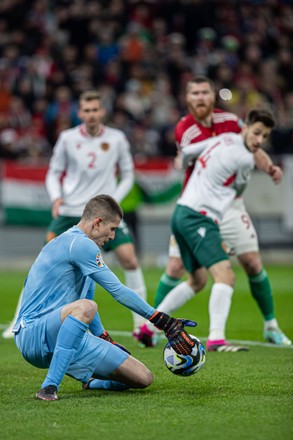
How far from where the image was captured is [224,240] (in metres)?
8.99

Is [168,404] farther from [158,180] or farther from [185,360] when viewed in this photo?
[158,180]

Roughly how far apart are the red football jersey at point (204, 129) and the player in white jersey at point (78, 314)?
3157mm

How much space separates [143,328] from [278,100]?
12518 mm

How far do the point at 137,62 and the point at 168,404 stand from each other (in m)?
15.1

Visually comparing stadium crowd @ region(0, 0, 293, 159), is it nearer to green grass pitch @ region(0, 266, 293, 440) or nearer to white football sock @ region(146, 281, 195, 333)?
white football sock @ region(146, 281, 195, 333)

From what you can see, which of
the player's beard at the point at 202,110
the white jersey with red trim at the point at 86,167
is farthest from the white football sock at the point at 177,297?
the player's beard at the point at 202,110

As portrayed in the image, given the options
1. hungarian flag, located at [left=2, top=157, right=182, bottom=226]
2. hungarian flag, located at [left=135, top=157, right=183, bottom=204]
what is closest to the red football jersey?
hungarian flag, located at [left=2, top=157, right=182, bottom=226]

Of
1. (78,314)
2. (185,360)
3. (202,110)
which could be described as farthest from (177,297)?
(78,314)

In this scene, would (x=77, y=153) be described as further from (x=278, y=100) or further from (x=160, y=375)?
(x=278, y=100)

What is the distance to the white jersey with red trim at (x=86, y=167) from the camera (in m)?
9.84

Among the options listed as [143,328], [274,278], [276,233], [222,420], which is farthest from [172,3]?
[222,420]

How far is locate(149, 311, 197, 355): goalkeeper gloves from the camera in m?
6.00

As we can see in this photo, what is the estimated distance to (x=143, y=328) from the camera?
8.84 meters

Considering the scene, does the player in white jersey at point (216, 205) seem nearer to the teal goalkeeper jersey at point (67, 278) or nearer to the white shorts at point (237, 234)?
the white shorts at point (237, 234)
